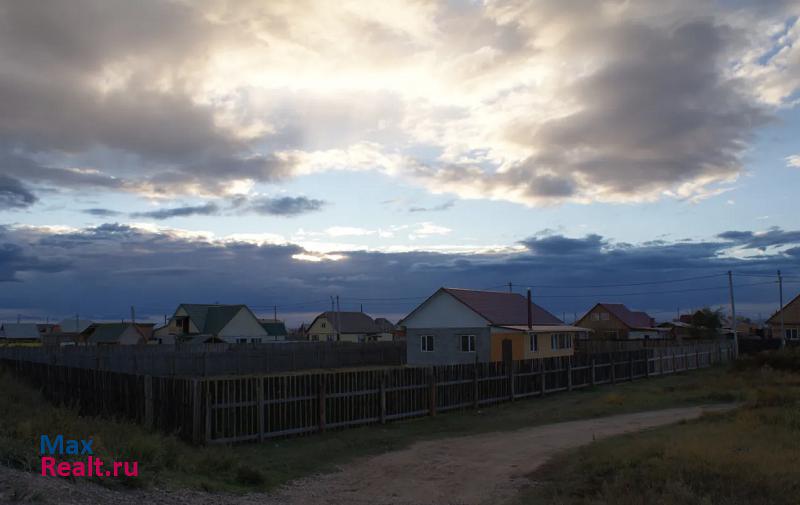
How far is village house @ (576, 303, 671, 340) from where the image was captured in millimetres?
88938

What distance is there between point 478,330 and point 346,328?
197ft

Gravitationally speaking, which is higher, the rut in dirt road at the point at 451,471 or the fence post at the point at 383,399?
the fence post at the point at 383,399

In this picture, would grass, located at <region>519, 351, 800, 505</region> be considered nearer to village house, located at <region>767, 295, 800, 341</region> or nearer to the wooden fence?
the wooden fence

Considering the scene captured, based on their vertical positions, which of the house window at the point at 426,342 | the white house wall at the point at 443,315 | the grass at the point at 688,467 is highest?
the white house wall at the point at 443,315

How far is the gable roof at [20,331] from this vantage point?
374ft

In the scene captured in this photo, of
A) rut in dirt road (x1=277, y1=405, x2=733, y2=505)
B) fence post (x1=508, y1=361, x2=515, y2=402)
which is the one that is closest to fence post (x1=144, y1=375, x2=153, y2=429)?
rut in dirt road (x1=277, y1=405, x2=733, y2=505)

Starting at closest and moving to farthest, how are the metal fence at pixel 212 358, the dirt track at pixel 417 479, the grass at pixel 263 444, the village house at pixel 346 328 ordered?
the dirt track at pixel 417 479 → the grass at pixel 263 444 → the metal fence at pixel 212 358 → the village house at pixel 346 328

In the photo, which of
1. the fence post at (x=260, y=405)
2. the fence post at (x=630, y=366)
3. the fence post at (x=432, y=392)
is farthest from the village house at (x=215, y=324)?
the fence post at (x=260, y=405)

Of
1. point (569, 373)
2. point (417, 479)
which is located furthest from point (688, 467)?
point (569, 373)

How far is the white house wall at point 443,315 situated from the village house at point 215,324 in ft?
127

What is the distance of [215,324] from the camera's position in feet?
255

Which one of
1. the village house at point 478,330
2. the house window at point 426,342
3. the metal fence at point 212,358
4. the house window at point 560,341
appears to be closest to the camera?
the metal fence at point 212,358

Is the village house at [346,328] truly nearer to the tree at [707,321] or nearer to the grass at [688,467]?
the tree at [707,321]

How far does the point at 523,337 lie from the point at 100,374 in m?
26.9
